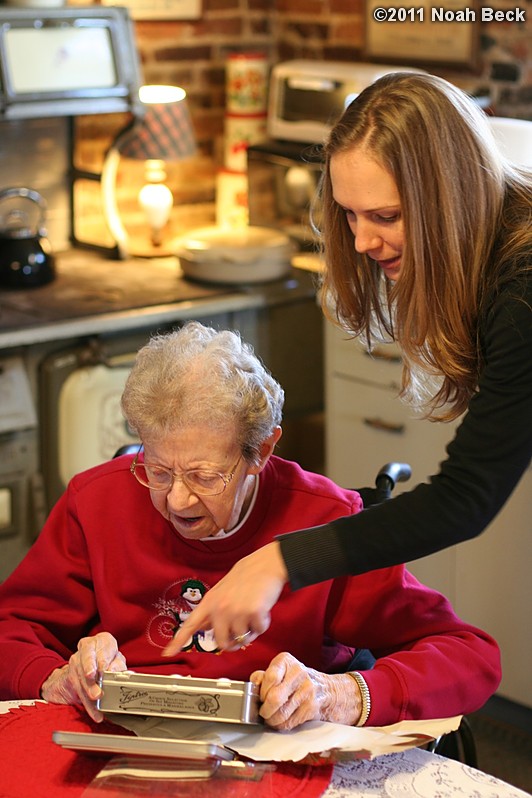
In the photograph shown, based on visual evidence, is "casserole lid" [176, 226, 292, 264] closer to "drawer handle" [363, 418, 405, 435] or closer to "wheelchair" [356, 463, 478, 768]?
"drawer handle" [363, 418, 405, 435]

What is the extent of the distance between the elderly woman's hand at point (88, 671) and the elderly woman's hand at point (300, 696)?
192mm

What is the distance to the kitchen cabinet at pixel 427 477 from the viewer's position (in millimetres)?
2842

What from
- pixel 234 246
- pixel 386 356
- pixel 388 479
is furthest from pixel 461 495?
pixel 234 246

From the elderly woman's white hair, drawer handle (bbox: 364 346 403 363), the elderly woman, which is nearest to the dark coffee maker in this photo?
drawer handle (bbox: 364 346 403 363)

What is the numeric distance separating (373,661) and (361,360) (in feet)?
5.04

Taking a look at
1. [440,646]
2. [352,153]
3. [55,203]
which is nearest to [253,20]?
[55,203]

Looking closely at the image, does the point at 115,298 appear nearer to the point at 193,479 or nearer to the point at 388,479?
the point at 388,479

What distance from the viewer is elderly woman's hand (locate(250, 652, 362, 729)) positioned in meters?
1.41

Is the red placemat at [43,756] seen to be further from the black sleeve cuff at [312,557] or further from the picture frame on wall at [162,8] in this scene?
the picture frame on wall at [162,8]

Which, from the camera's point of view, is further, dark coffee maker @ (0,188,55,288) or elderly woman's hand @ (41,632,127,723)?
dark coffee maker @ (0,188,55,288)

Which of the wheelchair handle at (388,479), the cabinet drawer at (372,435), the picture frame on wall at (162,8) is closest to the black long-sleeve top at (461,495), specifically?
the wheelchair handle at (388,479)

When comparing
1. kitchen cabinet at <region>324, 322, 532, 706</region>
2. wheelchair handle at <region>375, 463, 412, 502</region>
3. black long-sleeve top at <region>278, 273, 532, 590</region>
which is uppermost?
black long-sleeve top at <region>278, 273, 532, 590</region>

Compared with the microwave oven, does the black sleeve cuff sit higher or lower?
lower

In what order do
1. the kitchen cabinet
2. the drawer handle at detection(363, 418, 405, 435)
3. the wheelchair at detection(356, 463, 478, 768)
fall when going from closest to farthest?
the wheelchair at detection(356, 463, 478, 768)
the kitchen cabinet
the drawer handle at detection(363, 418, 405, 435)
